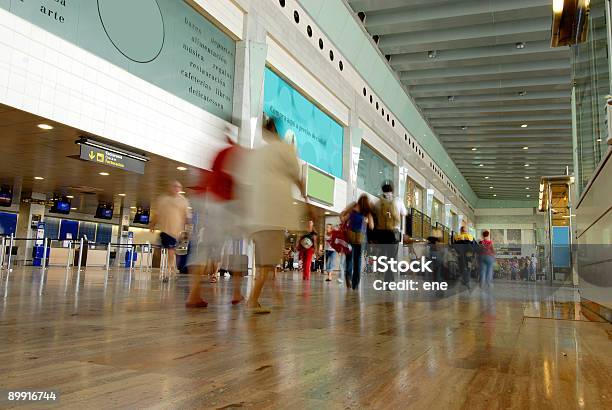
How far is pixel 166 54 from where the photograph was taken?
8.90 metres

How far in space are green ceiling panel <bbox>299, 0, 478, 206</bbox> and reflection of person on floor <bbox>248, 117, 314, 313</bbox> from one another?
10434 millimetres

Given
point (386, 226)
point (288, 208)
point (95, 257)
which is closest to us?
point (288, 208)

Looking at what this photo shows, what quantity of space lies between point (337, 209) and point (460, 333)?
13066 mm

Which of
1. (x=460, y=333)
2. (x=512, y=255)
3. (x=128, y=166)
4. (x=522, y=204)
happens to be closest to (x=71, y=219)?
(x=128, y=166)

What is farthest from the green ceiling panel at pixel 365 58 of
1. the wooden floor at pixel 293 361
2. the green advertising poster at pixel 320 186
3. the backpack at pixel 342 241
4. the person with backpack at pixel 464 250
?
the wooden floor at pixel 293 361

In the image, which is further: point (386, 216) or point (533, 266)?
point (533, 266)

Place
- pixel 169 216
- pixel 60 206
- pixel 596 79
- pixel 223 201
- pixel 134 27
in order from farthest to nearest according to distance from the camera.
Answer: pixel 60 206 < pixel 134 27 < pixel 169 216 < pixel 596 79 < pixel 223 201

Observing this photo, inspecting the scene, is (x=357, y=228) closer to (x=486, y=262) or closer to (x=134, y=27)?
(x=486, y=262)

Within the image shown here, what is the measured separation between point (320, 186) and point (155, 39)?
6.92m

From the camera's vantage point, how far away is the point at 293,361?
1837 millimetres

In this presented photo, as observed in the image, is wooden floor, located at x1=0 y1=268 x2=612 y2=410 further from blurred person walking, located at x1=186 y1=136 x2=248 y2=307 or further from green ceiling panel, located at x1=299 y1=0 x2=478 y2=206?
green ceiling panel, located at x1=299 y1=0 x2=478 y2=206

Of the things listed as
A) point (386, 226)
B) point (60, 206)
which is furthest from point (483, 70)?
point (60, 206)

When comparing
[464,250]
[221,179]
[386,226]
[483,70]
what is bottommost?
[464,250]

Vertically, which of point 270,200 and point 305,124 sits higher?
point 305,124
